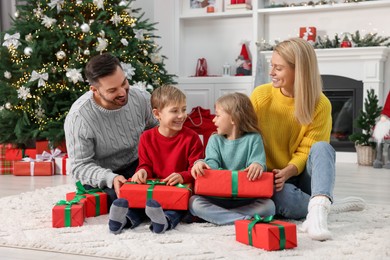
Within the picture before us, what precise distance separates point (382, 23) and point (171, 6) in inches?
84.6

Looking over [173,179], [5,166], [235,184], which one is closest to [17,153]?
[5,166]

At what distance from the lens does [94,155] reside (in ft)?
8.47

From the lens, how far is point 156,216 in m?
2.06

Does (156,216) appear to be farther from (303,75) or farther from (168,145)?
(303,75)

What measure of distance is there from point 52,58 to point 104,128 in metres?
1.83

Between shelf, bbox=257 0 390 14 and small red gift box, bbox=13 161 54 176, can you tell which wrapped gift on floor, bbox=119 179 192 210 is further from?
shelf, bbox=257 0 390 14

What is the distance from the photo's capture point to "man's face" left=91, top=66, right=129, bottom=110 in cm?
243

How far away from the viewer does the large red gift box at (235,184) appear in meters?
2.15

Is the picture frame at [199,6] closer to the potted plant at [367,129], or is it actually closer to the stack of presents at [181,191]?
the potted plant at [367,129]

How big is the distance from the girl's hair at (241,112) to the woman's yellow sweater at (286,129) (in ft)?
0.33

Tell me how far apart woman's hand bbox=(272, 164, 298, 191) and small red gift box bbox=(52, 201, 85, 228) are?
2.60 feet

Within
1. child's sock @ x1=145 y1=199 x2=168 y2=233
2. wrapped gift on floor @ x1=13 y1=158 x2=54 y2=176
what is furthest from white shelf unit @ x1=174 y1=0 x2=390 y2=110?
child's sock @ x1=145 y1=199 x2=168 y2=233

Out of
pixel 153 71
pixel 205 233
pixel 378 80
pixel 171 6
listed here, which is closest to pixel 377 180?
pixel 378 80

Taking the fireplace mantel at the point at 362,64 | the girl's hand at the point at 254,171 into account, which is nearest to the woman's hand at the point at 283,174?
the girl's hand at the point at 254,171
